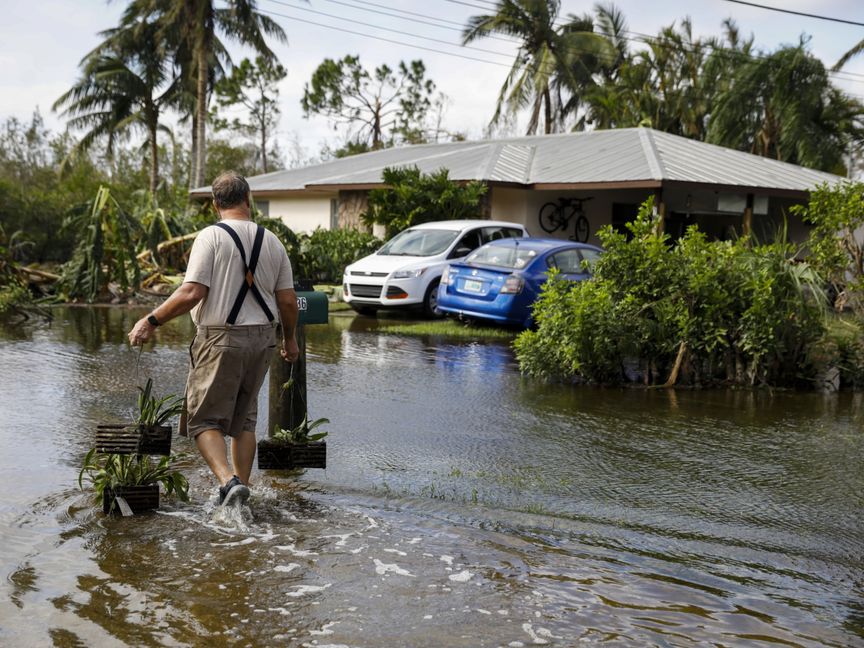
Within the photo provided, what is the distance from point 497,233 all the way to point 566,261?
3600 millimetres

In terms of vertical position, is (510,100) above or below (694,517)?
above

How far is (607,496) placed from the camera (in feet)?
19.8

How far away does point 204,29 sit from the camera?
122 feet

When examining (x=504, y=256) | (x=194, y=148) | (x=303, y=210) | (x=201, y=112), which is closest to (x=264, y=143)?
(x=194, y=148)

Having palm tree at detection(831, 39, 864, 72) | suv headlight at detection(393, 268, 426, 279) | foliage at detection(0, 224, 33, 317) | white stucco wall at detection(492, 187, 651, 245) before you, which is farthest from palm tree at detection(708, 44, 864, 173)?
foliage at detection(0, 224, 33, 317)

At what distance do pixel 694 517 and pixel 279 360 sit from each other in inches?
117

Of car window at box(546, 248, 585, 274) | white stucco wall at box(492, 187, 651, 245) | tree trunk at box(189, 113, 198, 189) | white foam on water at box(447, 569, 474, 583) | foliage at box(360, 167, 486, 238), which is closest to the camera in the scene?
A: white foam on water at box(447, 569, 474, 583)

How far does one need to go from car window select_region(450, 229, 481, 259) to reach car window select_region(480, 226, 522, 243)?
6.4 inches

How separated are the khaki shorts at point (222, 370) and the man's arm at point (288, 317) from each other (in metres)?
0.15

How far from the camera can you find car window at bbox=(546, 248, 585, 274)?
1453cm

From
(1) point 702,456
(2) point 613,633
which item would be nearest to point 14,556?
(2) point 613,633

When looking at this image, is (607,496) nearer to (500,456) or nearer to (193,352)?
(500,456)

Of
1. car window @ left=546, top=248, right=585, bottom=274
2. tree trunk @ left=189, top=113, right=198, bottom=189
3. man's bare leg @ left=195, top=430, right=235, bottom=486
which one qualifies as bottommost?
man's bare leg @ left=195, top=430, right=235, bottom=486

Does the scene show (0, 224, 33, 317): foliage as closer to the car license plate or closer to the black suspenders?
the car license plate
